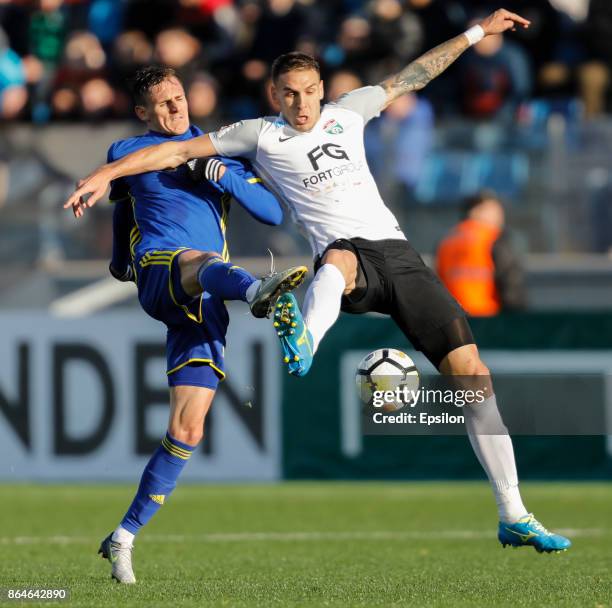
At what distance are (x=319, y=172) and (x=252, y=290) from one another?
81cm

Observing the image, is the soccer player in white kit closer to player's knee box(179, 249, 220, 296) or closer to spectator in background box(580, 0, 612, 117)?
player's knee box(179, 249, 220, 296)

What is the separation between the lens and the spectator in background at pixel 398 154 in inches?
537

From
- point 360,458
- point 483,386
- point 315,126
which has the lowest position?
point 360,458

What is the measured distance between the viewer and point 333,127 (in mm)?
7375

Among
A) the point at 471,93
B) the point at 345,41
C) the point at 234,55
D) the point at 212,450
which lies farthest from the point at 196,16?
the point at 212,450

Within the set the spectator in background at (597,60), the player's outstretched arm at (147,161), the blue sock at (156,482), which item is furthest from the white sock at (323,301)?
the spectator in background at (597,60)

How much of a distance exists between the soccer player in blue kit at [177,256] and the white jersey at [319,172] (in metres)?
0.12

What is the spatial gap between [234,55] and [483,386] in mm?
9375

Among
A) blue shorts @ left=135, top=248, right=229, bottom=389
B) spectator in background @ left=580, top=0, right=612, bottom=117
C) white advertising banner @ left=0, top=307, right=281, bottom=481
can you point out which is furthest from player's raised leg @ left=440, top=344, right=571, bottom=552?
spectator in background @ left=580, top=0, right=612, bottom=117

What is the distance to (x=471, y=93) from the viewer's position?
583 inches

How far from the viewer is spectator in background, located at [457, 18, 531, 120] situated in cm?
1477

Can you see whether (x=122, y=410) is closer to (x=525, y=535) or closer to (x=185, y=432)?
(x=185, y=432)

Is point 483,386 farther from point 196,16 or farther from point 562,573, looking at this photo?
point 196,16

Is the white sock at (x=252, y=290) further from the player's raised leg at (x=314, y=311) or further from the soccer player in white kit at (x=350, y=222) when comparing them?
the soccer player in white kit at (x=350, y=222)
